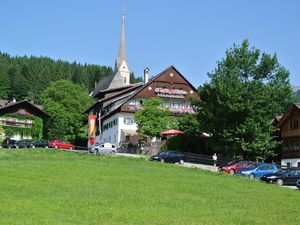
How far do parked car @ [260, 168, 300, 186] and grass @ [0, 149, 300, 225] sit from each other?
4744 mm

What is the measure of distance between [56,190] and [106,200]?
151 inches

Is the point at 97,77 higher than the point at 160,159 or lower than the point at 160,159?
higher

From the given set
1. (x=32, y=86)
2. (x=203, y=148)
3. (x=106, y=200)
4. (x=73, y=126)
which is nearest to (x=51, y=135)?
(x=73, y=126)

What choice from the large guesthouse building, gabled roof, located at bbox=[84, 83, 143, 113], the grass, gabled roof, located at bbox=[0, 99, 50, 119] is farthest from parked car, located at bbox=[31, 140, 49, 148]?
the grass

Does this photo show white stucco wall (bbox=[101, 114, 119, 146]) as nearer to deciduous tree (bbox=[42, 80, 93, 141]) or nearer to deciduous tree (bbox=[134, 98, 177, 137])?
deciduous tree (bbox=[42, 80, 93, 141])

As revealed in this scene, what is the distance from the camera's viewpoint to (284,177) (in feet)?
136

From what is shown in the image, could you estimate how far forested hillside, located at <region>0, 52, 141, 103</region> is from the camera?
153175 millimetres

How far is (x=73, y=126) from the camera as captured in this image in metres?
104

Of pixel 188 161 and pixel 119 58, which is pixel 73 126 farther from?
pixel 188 161

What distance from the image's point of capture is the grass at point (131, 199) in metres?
17.9

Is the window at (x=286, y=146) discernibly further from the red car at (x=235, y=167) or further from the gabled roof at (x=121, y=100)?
the gabled roof at (x=121, y=100)

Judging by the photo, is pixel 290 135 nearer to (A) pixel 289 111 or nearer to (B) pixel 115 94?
(A) pixel 289 111

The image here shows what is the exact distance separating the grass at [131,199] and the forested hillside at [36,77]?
11433cm

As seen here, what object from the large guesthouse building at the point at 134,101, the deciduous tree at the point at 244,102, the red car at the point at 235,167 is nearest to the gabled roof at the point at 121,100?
the large guesthouse building at the point at 134,101
